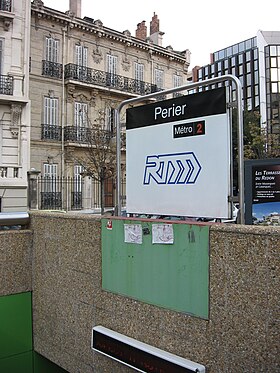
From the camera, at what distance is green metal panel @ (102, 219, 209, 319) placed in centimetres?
237

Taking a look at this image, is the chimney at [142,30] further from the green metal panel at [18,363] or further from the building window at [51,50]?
the green metal panel at [18,363]

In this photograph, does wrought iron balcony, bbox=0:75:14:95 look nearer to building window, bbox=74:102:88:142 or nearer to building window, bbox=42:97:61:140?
building window, bbox=42:97:61:140

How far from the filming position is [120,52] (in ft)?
86.6

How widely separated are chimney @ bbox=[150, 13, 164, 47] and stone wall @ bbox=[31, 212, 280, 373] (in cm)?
2846

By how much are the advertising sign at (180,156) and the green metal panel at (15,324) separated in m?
1.55

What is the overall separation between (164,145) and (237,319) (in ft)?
4.31

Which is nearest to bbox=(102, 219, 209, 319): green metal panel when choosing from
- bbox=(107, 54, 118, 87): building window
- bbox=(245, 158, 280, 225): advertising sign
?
bbox=(245, 158, 280, 225): advertising sign

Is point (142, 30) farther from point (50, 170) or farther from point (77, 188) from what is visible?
point (77, 188)

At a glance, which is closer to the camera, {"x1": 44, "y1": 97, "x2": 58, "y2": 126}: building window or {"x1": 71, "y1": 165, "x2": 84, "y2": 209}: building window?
{"x1": 44, "y1": 97, "x2": 58, "y2": 126}: building window

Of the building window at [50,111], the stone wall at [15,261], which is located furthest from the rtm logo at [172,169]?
the building window at [50,111]

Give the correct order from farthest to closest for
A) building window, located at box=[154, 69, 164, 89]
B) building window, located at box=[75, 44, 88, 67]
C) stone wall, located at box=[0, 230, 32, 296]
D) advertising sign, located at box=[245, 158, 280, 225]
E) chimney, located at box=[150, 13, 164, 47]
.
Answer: chimney, located at box=[150, 13, 164, 47]
building window, located at box=[154, 69, 164, 89]
building window, located at box=[75, 44, 88, 67]
advertising sign, located at box=[245, 158, 280, 225]
stone wall, located at box=[0, 230, 32, 296]

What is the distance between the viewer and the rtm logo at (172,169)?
2672mm

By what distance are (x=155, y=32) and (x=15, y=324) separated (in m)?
29.7

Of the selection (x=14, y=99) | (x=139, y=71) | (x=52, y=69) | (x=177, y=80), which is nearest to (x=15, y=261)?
(x=14, y=99)
